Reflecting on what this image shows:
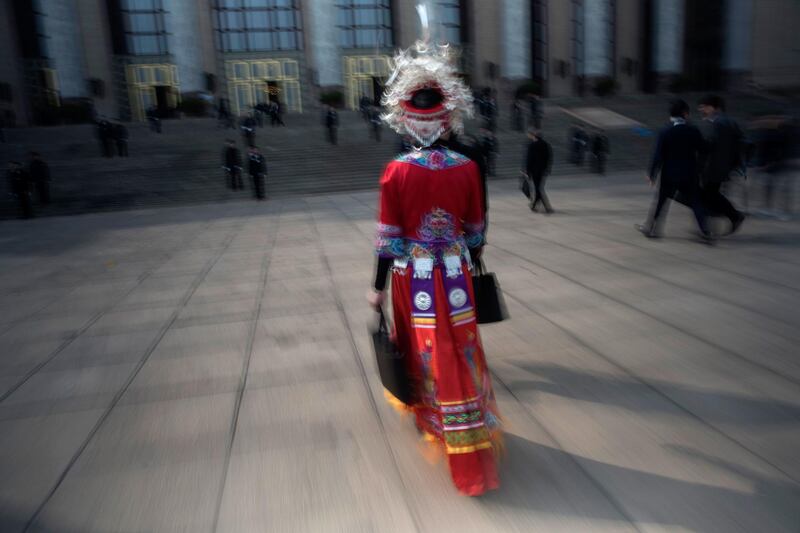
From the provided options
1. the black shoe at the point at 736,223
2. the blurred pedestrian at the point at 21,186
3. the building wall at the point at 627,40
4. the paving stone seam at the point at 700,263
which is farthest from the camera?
the building wall at the point at 627,40

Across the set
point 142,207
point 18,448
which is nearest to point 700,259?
point 18,448

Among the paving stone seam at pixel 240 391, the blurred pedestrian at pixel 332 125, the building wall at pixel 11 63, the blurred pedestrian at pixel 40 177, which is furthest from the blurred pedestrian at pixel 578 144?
the building wall at pixel 11 63

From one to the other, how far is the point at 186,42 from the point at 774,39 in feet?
115

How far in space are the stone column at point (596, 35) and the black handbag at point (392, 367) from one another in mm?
38695

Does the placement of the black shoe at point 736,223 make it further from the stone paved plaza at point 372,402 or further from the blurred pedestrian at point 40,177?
the blurred pedestrian at point 40,177

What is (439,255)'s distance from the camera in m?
2.80

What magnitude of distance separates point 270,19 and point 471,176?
36494 mm

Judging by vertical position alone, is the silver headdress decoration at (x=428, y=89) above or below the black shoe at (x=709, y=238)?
above

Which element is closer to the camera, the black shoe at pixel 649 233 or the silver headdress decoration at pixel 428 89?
the silver headdress decoration at pixel 428 89

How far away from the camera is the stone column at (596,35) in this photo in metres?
37.2

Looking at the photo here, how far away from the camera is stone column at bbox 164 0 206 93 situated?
33.1m

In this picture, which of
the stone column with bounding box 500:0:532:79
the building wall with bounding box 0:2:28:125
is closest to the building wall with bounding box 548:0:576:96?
the stone column with bounding box 500:0:532:79

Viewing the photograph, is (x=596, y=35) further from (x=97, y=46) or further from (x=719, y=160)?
(x=719, y=160)

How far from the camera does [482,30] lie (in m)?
36.5
